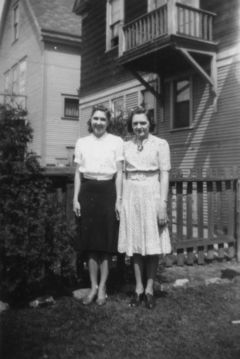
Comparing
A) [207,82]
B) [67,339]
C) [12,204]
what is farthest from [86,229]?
[207,82]

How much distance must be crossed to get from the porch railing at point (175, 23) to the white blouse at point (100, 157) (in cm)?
774

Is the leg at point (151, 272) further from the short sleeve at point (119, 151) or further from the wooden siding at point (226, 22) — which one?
the wooden siding at point (226, 22)

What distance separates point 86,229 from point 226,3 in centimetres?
949

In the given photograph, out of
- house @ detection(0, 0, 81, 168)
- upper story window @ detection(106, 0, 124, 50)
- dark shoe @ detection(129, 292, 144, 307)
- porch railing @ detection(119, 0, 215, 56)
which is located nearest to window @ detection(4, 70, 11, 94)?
house @ detection(0, 0, 81, 168)

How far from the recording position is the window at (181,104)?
12.9 metres

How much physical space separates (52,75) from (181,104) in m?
11.9

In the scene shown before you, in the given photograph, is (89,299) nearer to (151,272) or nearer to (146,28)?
(151,272)

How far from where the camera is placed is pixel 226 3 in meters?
11.3

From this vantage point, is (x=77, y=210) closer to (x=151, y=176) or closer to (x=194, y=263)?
(x=151, y=176)

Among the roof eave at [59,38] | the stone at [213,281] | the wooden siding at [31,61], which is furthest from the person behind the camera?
the wooden siding at [31,61]

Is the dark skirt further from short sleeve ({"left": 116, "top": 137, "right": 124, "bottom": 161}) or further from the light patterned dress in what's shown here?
short sleeve ({"left": 116, "top": 137, "right": 124, "bottom": 161})

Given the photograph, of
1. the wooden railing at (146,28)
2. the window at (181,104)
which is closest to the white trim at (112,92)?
the window at (181,104)

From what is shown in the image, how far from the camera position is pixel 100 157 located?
407cm

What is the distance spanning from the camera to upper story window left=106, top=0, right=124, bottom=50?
630 inches
